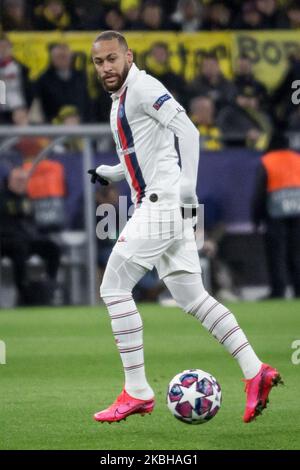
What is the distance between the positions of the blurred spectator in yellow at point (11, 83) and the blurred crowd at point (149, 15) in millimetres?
1080

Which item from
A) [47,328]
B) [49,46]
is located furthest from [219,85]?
[47,328]

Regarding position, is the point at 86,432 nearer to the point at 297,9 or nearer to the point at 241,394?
the point at 241,394

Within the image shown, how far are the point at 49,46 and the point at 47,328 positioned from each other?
5.62m

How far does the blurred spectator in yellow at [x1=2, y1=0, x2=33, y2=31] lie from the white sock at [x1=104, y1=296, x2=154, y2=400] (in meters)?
11.1

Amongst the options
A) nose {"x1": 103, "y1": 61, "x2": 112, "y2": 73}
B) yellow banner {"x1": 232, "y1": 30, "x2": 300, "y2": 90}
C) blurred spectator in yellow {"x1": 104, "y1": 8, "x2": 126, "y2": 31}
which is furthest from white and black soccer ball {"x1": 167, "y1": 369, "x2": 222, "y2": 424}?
yellow banner {"x1": 232, "y1": 30, "x2": 300, "y2": 90}

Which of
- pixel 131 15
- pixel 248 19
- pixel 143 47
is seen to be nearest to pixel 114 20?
pixel 131 15

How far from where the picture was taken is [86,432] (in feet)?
22.7

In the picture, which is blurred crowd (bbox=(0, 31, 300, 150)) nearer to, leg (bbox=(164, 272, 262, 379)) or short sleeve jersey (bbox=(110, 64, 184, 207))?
short sleeve jersey (bbox=(110, 64, 184, 207))

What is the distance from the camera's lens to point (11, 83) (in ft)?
54.7

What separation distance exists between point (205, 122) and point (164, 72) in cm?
134

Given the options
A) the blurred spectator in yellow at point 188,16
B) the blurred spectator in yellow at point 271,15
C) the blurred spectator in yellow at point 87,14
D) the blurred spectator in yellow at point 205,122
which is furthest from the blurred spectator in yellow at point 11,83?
the blurred spectator in yellow at point 271,15

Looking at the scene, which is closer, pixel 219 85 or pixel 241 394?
pixel 241 394

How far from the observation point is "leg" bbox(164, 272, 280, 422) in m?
7.12

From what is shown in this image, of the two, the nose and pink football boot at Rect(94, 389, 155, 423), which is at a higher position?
the nose
